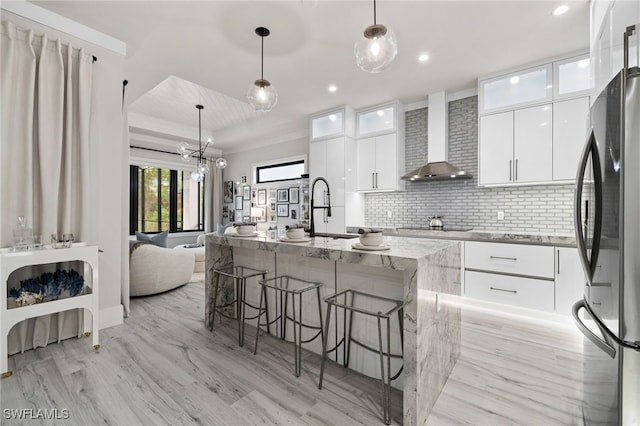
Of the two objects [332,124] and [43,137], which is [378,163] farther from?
[43,137]

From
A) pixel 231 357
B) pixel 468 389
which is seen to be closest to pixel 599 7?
pixel 468 389

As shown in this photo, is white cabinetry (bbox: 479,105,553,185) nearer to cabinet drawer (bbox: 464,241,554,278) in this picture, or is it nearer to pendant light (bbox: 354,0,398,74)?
cabinet drawer (bbox: 464,241,554,278)

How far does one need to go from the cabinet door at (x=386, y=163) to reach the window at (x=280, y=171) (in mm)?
2342

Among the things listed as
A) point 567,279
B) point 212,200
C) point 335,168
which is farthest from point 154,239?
point 567,279

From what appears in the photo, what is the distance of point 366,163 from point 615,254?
3.81m

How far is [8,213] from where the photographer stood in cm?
233

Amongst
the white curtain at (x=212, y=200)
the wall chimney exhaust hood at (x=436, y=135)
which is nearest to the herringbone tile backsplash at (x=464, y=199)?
the wall chimney exhaust hood at (x=436, y=135)

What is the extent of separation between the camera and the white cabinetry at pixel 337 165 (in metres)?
4.77

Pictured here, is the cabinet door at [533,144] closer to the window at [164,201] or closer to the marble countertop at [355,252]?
the marble countertop at [355,252]

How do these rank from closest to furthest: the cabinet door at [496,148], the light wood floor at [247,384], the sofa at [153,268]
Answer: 1. the light wood floor at [247,384]
2. the cabinet door at [496,148]
3. the sofa at [153,268]

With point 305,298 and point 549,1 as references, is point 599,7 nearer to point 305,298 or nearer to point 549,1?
point 549,1

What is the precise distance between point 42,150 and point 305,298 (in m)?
2.60

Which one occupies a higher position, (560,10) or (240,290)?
(560,10)

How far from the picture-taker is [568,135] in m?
3.14
